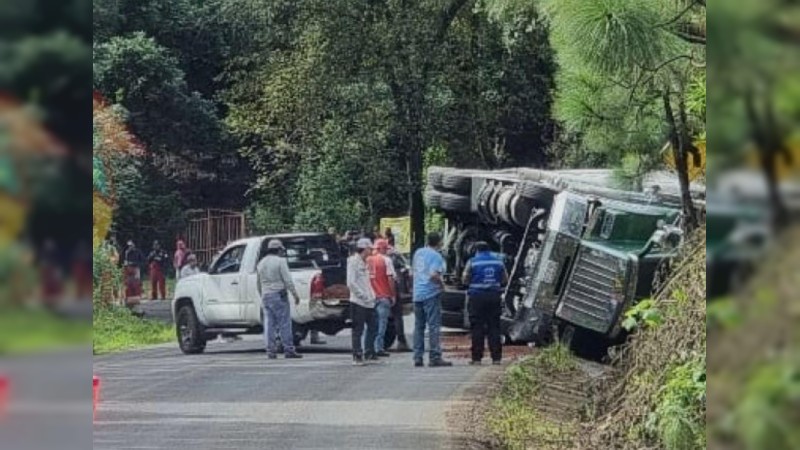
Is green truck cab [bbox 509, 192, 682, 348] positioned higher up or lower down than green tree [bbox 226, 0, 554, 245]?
lower down

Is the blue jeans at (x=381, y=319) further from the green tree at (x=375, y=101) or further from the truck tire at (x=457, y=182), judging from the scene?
Answer: the truck tire at (x=457, y=182)

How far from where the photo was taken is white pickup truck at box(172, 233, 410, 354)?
314cm

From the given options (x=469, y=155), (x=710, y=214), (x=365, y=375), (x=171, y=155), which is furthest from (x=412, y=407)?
(x=710, y=214)

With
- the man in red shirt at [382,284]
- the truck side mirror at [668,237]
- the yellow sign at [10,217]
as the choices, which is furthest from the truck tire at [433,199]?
the yellow sign at [10,217]

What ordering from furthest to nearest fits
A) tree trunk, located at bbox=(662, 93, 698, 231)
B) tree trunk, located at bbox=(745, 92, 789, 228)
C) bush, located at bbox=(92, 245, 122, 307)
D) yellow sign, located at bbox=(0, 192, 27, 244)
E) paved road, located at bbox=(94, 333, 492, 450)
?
1. paved road, located at bbox=(94, 333, 492, 450)
2. tree trunk, located at bbox=(662, 93, 698, 231)
3. bush, located at bbox=(92, 245, 122, 307)
4. yellow sign, located at bbox=(0, 192, 27, 244)
5. tree trunk, located at bbox=(745, 92, 789, 228)

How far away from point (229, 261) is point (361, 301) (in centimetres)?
39

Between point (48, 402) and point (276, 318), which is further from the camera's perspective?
point (276, 318)

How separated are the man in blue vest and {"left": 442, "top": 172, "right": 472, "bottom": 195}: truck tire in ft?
0.55

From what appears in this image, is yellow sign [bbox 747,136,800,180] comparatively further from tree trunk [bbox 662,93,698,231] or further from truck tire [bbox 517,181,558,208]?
truck tire [bbox 517,181,558,208]

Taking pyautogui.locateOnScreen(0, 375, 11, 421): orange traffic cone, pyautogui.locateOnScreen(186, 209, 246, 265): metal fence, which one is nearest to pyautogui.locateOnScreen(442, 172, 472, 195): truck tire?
pyautogui.locateOnScreen(186, 209, 246, 265): metal fence

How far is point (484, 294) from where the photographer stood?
3188mm

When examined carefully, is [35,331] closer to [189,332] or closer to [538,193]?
[189,332]

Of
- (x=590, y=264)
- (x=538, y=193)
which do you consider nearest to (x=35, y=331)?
(x=538, y=193)

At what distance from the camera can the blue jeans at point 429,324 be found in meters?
3.16
